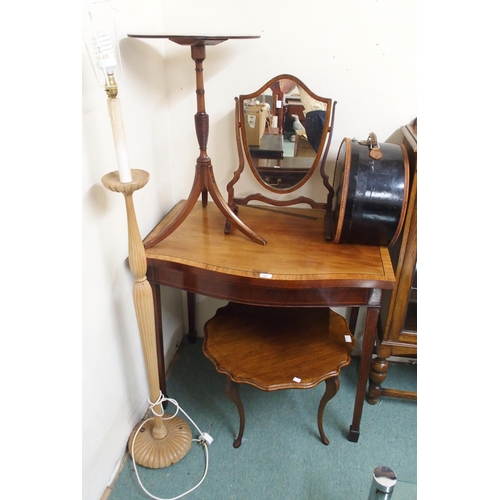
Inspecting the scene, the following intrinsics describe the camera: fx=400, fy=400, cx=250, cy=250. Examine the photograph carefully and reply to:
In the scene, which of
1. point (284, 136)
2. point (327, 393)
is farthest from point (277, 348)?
point (284, 136)

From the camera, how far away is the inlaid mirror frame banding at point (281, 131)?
125 cm

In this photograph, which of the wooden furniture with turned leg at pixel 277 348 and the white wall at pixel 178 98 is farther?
the wooden furniture with turned leg at pixel 277 348

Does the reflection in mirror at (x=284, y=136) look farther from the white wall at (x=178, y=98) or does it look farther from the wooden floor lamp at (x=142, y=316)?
the wooden floor lamp at (x=142, y=316)

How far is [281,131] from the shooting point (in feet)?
4.21

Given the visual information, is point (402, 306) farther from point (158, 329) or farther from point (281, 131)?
point (158, 329)

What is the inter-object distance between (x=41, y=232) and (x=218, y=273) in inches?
30.8

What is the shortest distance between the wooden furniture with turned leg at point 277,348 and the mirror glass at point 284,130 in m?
0.46

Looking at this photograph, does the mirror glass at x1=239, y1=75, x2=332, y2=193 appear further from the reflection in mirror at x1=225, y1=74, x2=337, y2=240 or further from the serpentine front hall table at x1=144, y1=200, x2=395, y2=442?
the serpentine front hall table at x1=144, y1=200, x2=395, y2=442

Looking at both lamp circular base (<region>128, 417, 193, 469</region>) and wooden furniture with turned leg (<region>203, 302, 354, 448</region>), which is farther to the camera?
lamp circular base (<region>128, 417, 193, 469</region>)

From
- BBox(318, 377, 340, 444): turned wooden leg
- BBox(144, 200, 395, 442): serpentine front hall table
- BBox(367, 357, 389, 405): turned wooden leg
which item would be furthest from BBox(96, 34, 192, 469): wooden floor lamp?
BBox(367, 357, 389, 405): turned wooden leg

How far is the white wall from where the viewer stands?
1.09m

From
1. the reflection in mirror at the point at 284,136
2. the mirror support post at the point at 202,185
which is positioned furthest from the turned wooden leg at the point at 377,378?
the mirror support post at the point at 202,185

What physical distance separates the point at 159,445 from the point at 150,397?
17cm

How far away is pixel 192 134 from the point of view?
1.46 metres
